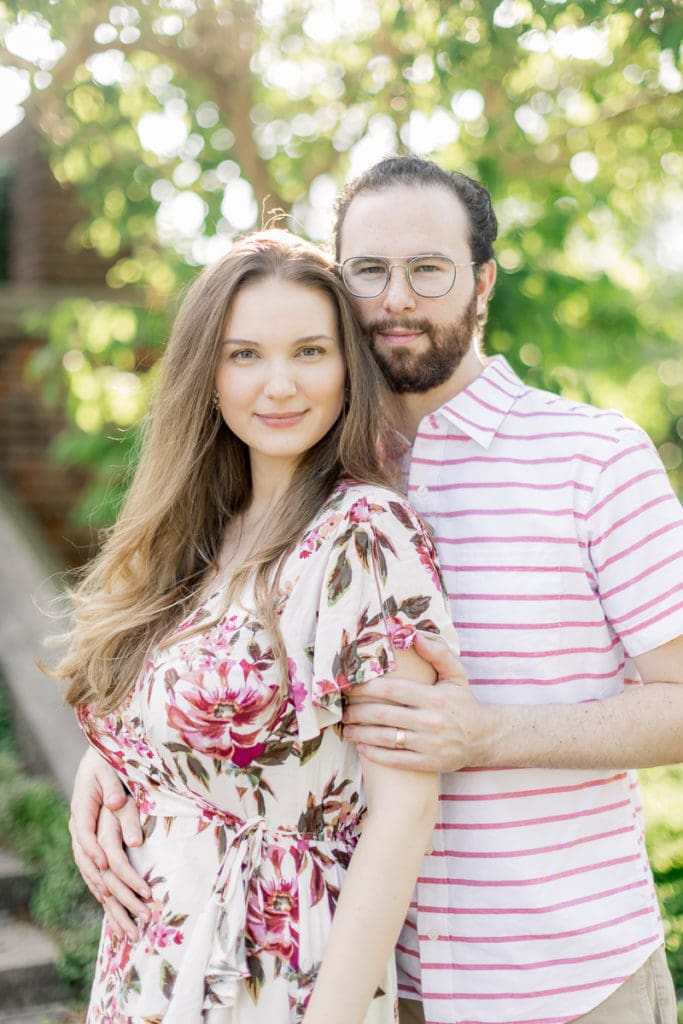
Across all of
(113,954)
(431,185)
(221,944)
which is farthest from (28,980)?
(431,185)

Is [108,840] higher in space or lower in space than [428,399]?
lower

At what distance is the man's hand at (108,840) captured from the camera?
6.88ft

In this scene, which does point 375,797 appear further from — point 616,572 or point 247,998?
point 616,572

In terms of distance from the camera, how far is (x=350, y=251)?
2350mm

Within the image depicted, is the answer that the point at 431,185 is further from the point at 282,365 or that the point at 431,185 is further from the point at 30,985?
the point at 30,985

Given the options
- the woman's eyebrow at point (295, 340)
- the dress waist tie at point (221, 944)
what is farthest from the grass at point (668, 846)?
the woman's eyebrow at point (295, 340)

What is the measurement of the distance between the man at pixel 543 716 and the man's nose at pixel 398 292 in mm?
223

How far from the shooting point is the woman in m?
1.85

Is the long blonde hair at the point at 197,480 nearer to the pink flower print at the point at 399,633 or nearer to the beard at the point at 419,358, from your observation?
the beard at the point at 419,358

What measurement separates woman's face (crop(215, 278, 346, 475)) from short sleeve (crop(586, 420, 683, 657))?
1.77 ft

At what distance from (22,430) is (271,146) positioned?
2598 mm

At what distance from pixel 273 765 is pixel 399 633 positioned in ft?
1.08

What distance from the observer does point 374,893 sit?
1.79 m

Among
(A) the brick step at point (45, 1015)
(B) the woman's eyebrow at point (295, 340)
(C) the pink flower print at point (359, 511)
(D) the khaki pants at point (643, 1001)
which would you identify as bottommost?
(D) the khaki pants at point (643, 1001)
